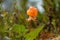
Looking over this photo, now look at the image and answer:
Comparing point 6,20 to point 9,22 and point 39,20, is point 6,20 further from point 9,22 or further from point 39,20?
point 39,20

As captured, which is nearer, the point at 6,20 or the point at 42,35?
the point at 6,20

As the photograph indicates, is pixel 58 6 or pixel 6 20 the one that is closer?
pixel 6 20

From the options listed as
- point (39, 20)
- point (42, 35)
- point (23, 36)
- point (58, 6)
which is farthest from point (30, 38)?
point (58, 6)

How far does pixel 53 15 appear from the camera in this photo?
1006mm

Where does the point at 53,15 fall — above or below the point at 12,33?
above

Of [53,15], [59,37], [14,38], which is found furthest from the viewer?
[53,15]

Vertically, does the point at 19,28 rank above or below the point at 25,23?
below

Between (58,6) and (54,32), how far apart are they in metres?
0.24

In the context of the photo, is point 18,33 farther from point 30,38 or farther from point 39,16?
point 39,16

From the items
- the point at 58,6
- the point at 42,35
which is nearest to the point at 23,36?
the point at 42,35

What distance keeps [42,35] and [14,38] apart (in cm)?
18

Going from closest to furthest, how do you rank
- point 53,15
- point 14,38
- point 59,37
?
1. point 14,38
2. point 59,37
3. point 53,15

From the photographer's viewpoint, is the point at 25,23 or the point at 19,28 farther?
the point at 25,23

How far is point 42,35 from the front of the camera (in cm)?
89
